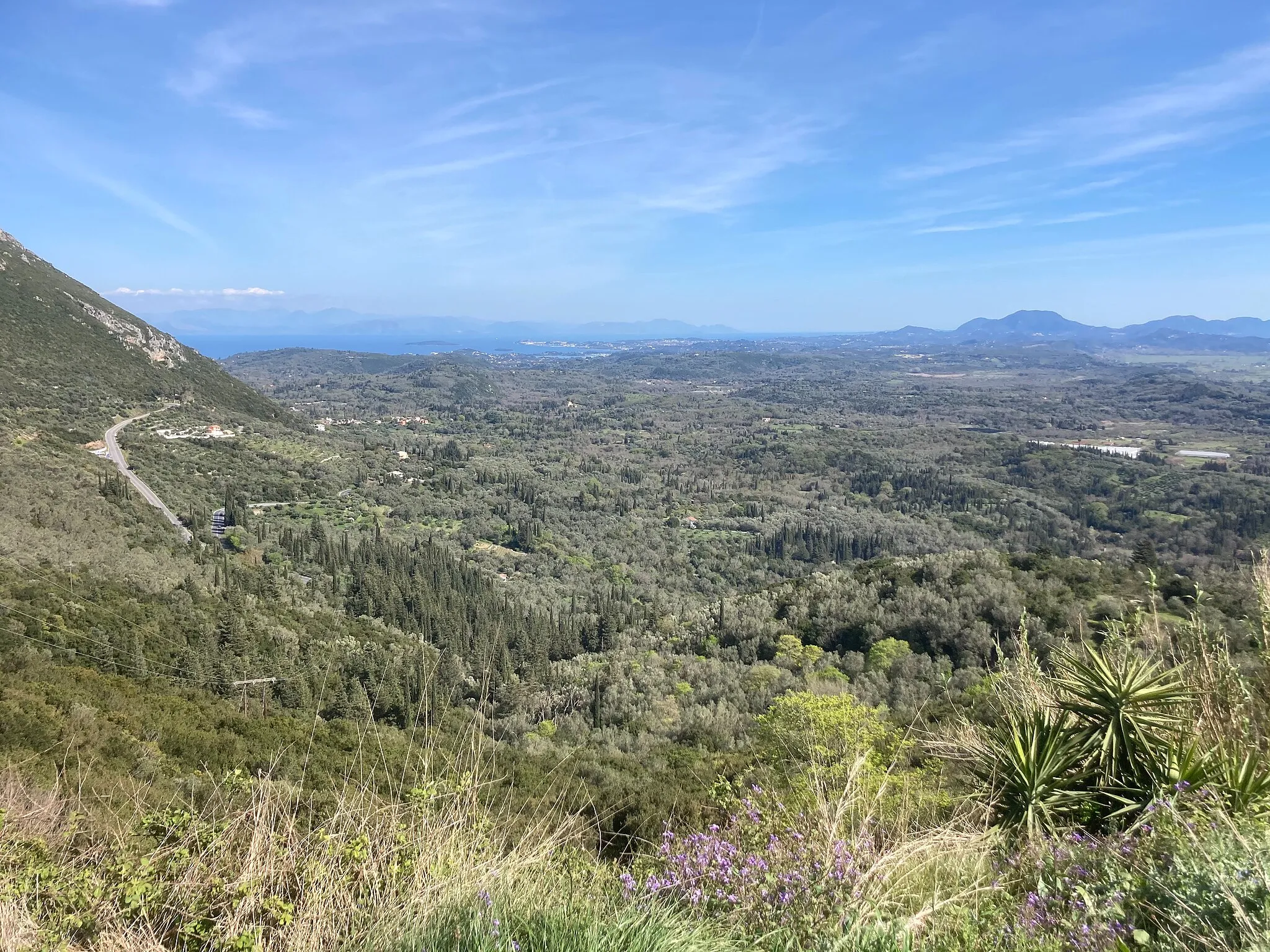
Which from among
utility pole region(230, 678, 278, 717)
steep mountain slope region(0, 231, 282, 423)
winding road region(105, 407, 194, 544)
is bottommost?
utility pole region(230, 678, 278, 717)

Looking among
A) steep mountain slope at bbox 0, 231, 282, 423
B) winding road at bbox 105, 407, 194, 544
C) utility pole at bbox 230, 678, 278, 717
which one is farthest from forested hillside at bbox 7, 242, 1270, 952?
winding road at bbox 105, 407, 194, 544

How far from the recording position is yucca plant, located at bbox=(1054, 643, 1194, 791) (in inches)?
157

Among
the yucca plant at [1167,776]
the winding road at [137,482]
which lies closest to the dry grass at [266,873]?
the yucca plant at [1167,776]

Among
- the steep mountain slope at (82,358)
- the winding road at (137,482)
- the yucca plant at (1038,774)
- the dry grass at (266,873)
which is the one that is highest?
the steep mountain slope at (82,358)

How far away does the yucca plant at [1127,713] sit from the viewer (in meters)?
3.99

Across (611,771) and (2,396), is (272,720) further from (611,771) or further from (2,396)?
(2,396)

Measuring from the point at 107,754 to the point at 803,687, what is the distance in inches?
716

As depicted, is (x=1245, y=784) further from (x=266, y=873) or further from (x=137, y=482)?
(x=137, y=482)

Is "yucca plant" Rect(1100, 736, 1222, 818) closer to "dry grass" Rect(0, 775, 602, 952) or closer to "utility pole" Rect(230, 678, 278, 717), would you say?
"dry grass" Rect(0, 775, 602, 952)

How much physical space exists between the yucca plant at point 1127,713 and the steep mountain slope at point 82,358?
2497 inches

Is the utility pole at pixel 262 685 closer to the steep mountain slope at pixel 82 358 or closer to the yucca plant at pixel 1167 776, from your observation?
the yucca plant at pixel 1167 776

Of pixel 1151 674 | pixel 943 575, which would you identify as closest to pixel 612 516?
pixel 943 575

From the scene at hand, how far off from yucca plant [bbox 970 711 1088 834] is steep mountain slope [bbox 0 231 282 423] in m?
63.0

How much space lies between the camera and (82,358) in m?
66.2
